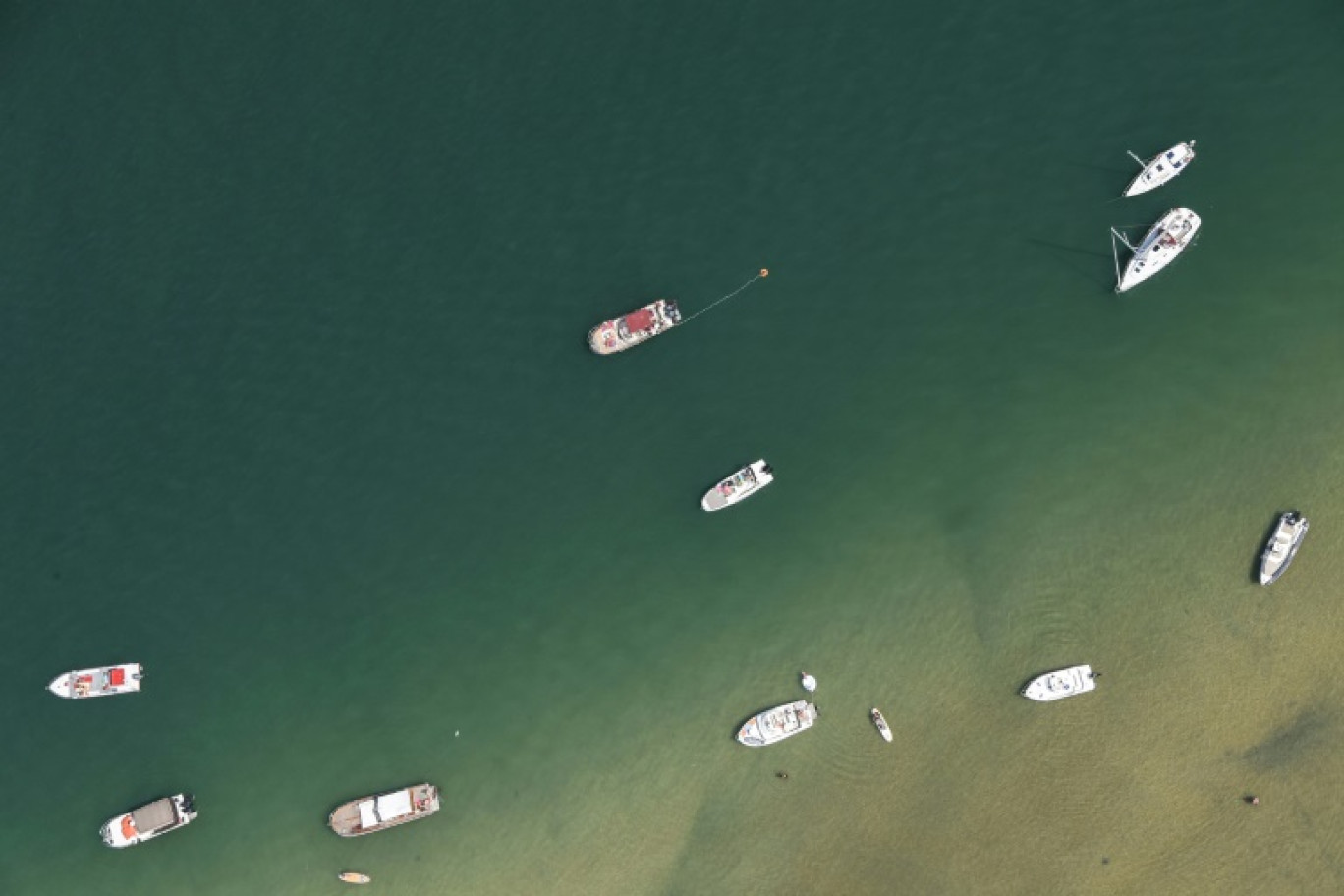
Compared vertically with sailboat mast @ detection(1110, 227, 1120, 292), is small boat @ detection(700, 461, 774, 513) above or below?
below

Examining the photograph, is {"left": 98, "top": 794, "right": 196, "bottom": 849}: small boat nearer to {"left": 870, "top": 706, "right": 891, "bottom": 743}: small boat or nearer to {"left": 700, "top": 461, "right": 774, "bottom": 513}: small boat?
{"left": 700, "top": 461, "right": 774, "bottom": 513}: small boat

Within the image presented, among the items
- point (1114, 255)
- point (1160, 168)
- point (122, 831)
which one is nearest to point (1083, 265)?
point (1114, 255)

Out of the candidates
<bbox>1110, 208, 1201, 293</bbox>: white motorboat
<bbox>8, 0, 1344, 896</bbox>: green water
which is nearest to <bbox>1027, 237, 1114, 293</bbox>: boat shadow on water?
<bbox>8, 0, 1344, 896</bbox>: green water

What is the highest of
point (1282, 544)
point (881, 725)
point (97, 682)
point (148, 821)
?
point (97, 682)

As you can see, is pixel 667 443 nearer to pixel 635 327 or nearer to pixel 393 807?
pixel 635 327

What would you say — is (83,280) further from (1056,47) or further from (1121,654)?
(1121,654)

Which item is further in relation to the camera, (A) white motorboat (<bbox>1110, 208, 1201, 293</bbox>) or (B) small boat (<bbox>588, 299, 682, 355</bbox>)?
(B) small boat (<bbox>588, 299, 682, 355</bbox>)

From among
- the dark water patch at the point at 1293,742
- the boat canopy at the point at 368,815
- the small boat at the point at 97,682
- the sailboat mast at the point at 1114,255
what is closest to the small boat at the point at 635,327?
the sailboat mast at the point at 1114,255
